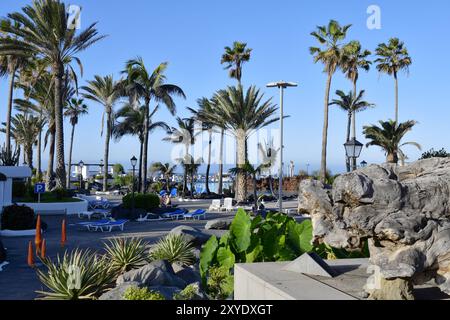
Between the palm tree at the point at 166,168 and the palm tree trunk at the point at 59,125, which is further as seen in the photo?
the palm tree at the point at 166,168

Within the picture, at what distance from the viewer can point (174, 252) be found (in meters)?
11.5

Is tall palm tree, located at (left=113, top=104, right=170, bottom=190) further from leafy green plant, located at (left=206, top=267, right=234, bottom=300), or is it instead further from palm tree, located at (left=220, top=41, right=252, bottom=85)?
leafy green plant, located at (left=206, top=267, right=234, bottom=300)

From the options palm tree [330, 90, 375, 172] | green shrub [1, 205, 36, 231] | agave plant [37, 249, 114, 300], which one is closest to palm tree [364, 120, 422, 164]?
palm tree [330, 90, 375, 172]

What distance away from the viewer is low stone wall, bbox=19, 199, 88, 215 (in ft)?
90.4

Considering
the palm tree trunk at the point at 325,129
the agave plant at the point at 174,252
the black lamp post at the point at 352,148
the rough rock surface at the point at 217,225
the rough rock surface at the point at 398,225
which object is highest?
the palm tree trunk at the point at 325,129

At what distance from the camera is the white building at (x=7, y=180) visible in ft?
79.9

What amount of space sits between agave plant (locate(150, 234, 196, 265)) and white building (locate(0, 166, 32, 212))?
15557 millimetres

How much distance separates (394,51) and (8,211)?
4301cm

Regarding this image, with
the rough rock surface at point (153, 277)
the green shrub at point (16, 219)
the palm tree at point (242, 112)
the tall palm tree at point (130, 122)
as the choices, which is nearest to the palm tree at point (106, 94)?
the tall palm tree at point (130, 122)

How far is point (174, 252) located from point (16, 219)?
10.0 m

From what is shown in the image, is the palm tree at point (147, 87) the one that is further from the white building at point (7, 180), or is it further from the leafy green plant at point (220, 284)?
the leafy green plant at point (220, 284)

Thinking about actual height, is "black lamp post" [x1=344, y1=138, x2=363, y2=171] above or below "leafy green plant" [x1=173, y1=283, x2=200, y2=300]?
above

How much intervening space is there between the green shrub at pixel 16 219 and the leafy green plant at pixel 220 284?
13.3 metres
